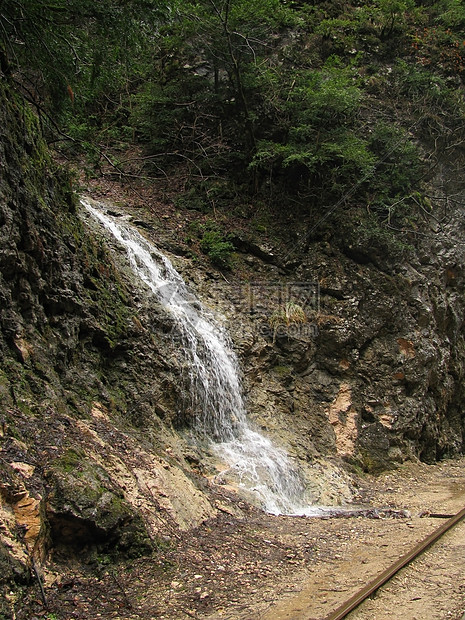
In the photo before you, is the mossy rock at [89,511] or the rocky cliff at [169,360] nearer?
the mossy rock at [89,511]

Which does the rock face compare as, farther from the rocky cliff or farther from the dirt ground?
the dirt ground

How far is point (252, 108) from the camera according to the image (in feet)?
46.8

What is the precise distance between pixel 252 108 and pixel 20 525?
13.2m

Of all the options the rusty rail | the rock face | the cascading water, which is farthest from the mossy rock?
the cascading water

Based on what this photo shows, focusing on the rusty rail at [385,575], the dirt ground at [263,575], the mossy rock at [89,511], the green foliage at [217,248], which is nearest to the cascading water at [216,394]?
the dirt ground at [263,575]

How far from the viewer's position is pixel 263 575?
16.2 feet

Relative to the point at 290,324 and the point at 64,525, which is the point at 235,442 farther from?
the point at 64,525

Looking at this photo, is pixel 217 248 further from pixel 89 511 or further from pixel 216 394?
pixel 89 511

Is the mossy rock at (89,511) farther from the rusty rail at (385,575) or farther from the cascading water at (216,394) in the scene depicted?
the cascading water at (216,394)

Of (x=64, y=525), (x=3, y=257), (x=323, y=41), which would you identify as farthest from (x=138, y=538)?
(x=323, y=41)

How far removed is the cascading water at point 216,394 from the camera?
793 centimetres

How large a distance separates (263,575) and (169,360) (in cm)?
415

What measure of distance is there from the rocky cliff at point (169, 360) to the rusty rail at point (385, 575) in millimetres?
2041

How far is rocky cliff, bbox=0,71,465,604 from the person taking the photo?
4.78 metres
